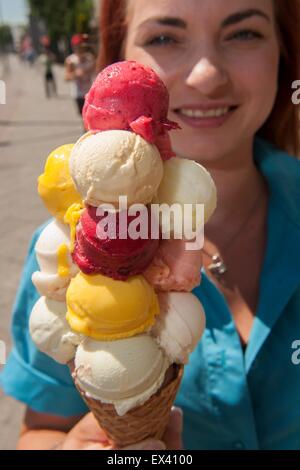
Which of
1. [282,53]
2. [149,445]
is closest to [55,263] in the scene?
[149,445]

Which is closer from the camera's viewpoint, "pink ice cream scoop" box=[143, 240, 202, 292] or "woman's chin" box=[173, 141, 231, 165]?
"pink ice cream scoop" box=[143, 240, 202, 292]

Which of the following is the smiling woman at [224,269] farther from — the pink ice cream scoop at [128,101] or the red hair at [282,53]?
the pink ice cream scoop at [128,101]

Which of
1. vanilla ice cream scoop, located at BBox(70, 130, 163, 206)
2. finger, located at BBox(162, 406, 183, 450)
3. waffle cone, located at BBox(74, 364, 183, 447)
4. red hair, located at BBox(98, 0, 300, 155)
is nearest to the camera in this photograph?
vanilla ice cream scoop, located at BBox(70, 130, 163, 206)

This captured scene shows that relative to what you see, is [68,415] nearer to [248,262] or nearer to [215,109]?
[248,262]

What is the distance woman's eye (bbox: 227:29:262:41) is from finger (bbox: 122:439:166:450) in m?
1.02

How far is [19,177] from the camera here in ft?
19.6

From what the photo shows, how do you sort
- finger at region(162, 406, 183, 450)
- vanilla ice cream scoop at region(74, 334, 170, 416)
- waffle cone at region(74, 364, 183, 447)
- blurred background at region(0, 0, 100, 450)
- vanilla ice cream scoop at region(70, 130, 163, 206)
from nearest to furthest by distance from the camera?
vanilla ice cream scoop at region(70, 130, 163, 206)
vanilla ice cream scoop at region(74, 334, 170, 416)
waffle cone at region(74, 364, 183, 447)
finger at region(162, 406, 183, 450)
blurred background at region(0, 0, 100, 450)

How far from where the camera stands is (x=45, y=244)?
38.7 inches

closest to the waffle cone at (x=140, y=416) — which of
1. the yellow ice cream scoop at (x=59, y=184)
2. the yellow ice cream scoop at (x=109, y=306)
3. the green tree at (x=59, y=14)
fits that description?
the yellow ice cream scoop at (x=109, y=306)

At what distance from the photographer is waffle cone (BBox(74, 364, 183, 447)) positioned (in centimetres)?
103

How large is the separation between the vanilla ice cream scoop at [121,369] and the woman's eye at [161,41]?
78cm

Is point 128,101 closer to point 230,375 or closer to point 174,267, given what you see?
point 174,267

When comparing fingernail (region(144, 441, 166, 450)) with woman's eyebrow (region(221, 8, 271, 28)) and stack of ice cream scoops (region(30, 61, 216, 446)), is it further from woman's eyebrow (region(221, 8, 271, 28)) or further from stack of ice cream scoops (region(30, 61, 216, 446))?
woman's eyebrow (region(221, 8, 271, 28))

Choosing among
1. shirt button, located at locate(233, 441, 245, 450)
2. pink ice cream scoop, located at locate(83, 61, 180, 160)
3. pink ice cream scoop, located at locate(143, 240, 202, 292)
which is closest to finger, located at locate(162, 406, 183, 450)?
shirt button, located at locate(233, 441, 245, 450)
